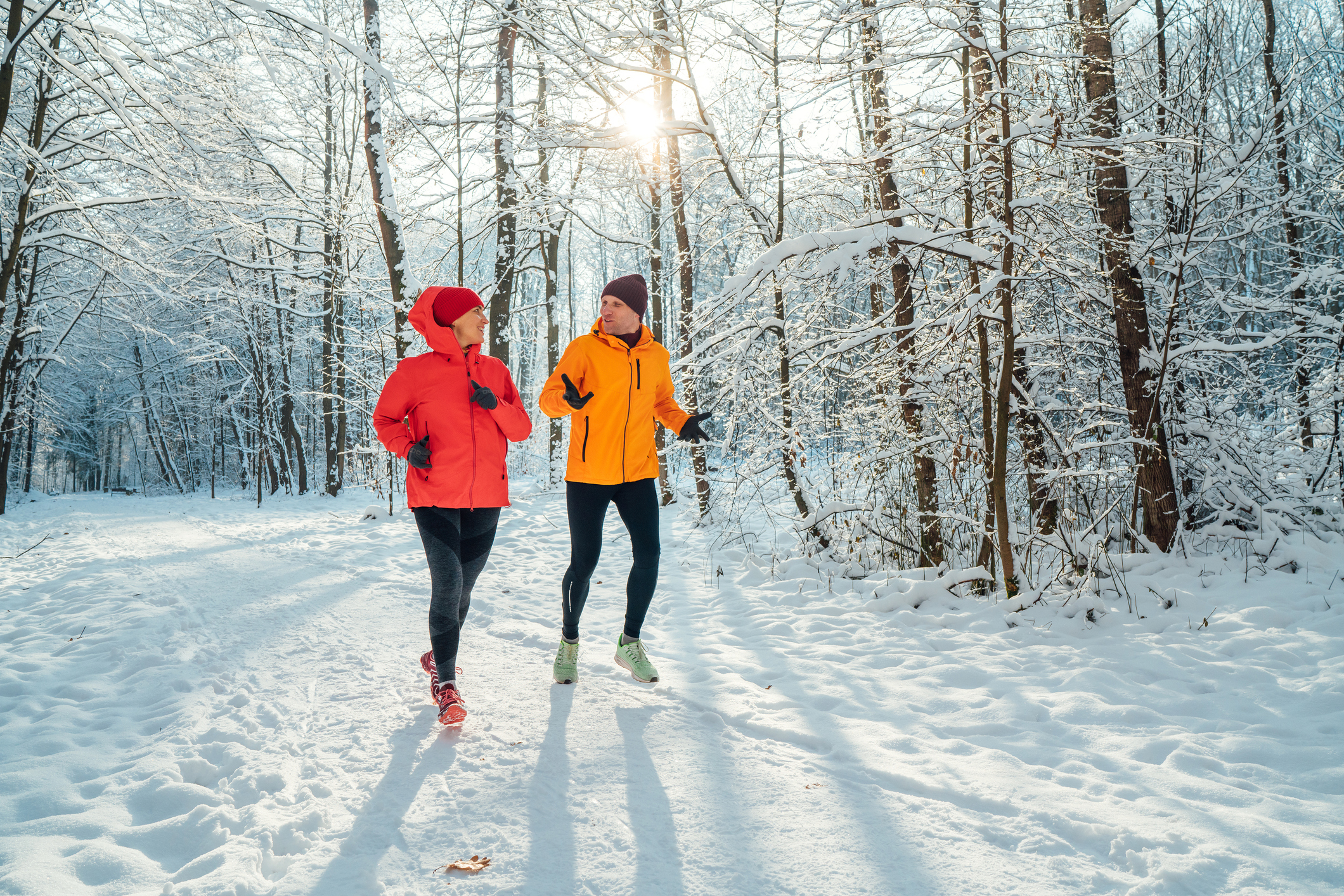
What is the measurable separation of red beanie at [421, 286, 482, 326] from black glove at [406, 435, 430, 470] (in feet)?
1.91

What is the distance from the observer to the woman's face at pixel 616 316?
331cm

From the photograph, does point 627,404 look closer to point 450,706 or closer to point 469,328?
point 469,328

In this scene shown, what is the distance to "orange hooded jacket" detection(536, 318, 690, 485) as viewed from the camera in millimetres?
3264

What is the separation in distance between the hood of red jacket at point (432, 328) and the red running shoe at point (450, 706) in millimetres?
1532

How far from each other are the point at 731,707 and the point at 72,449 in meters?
41.7

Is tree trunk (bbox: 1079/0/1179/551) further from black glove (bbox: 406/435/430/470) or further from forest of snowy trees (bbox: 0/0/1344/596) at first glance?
black glove (bbox: 406/435/430/470)

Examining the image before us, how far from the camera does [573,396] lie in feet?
10.6

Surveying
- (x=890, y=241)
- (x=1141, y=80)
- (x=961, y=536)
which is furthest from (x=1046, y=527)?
(x=1141, y=80)

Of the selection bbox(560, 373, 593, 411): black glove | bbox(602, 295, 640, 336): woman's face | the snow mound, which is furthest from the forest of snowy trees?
bbox(560, 373, 593, 411): black glove

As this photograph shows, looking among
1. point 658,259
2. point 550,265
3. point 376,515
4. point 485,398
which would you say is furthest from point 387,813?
point 550,265

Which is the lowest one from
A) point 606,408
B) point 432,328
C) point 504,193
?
point 606,408

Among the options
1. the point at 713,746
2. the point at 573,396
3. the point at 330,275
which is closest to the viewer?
the point at 713,746

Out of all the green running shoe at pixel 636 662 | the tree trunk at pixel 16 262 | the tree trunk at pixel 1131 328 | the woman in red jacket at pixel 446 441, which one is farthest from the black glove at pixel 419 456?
the tree trunk at pixel 16 262

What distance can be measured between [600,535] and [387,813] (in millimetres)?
1477
